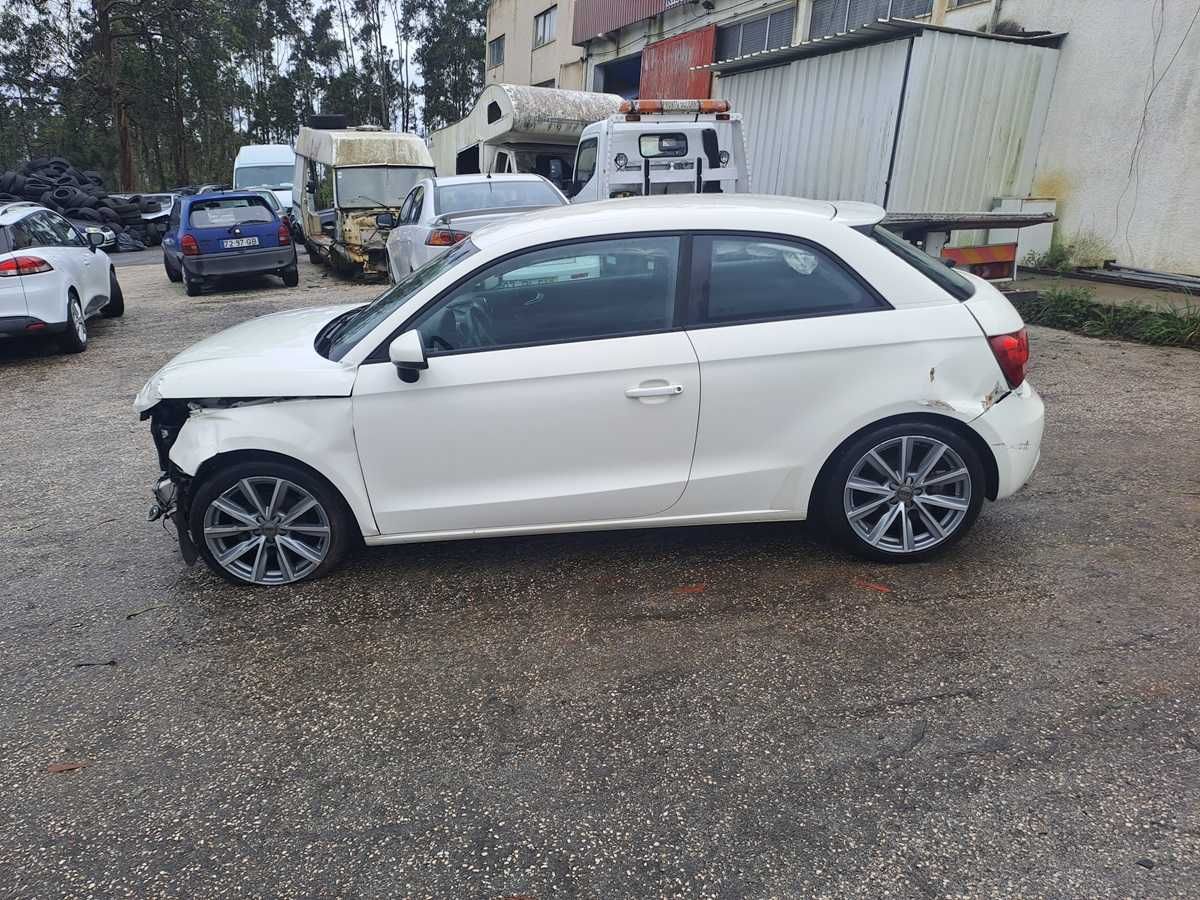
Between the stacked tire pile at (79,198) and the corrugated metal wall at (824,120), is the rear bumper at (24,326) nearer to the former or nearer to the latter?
the corrugated metal wall at (824,120)

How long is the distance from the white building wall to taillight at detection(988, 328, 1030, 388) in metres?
8.22

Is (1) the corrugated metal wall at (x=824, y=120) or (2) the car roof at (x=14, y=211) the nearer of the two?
(2) the car roof at (x=14, y=211)

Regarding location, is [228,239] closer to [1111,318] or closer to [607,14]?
[1111,318]

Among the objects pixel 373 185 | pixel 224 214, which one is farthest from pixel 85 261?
pixel 373 185

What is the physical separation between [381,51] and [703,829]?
60.3 metres

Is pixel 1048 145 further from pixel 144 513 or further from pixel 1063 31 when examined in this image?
pixel 144 513

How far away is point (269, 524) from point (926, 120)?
955 cm

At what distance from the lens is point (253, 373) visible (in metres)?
3.63

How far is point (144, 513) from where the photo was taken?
471 cm

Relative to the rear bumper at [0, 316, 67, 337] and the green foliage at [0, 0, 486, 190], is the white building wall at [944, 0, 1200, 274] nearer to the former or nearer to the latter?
the rear bumper at [0, 316, 67, 337]

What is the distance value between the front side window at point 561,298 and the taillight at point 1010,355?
142 centimetres

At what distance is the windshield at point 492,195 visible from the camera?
34.0ft

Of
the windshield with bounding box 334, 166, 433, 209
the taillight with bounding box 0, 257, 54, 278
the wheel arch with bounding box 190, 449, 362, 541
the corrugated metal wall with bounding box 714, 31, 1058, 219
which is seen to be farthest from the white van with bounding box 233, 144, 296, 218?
the wheel arch with bounding box 190, 449, 362, 541

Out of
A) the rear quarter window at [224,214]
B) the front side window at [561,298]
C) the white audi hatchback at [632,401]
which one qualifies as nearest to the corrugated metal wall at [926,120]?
the white audi hatchback at [632,401]
